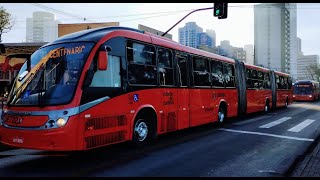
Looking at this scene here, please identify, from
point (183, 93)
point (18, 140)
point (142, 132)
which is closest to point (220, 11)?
point (183, 93)

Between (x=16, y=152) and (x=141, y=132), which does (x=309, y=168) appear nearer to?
(x=141, y=132)

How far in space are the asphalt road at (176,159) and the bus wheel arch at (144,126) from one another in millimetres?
257

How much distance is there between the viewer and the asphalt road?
6.83 meters

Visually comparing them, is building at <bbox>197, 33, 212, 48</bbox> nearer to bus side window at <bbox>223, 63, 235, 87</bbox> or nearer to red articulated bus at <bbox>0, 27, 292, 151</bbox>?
bus side window at <bbox>223, 63, 235, 87</bbox>

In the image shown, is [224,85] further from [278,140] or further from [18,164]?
[18,164]

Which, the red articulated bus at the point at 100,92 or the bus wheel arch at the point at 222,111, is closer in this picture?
the red articulated bus at the point at 100,92

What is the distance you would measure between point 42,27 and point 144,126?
60.2m

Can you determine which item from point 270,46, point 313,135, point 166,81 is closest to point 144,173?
point 166,81

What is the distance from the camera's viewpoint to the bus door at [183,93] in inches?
447

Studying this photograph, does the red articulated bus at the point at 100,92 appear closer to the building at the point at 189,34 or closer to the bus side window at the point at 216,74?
the bus side window at the point at 216,74

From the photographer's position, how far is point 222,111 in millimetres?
15438

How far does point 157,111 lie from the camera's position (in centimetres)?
1002

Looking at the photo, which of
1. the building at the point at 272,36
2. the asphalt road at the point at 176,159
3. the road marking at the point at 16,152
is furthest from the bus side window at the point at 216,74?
the building at the point at 272,36

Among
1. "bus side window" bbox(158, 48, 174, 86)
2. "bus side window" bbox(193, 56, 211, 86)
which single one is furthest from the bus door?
"bus side window" bbox(193, 56, 211, 86)
